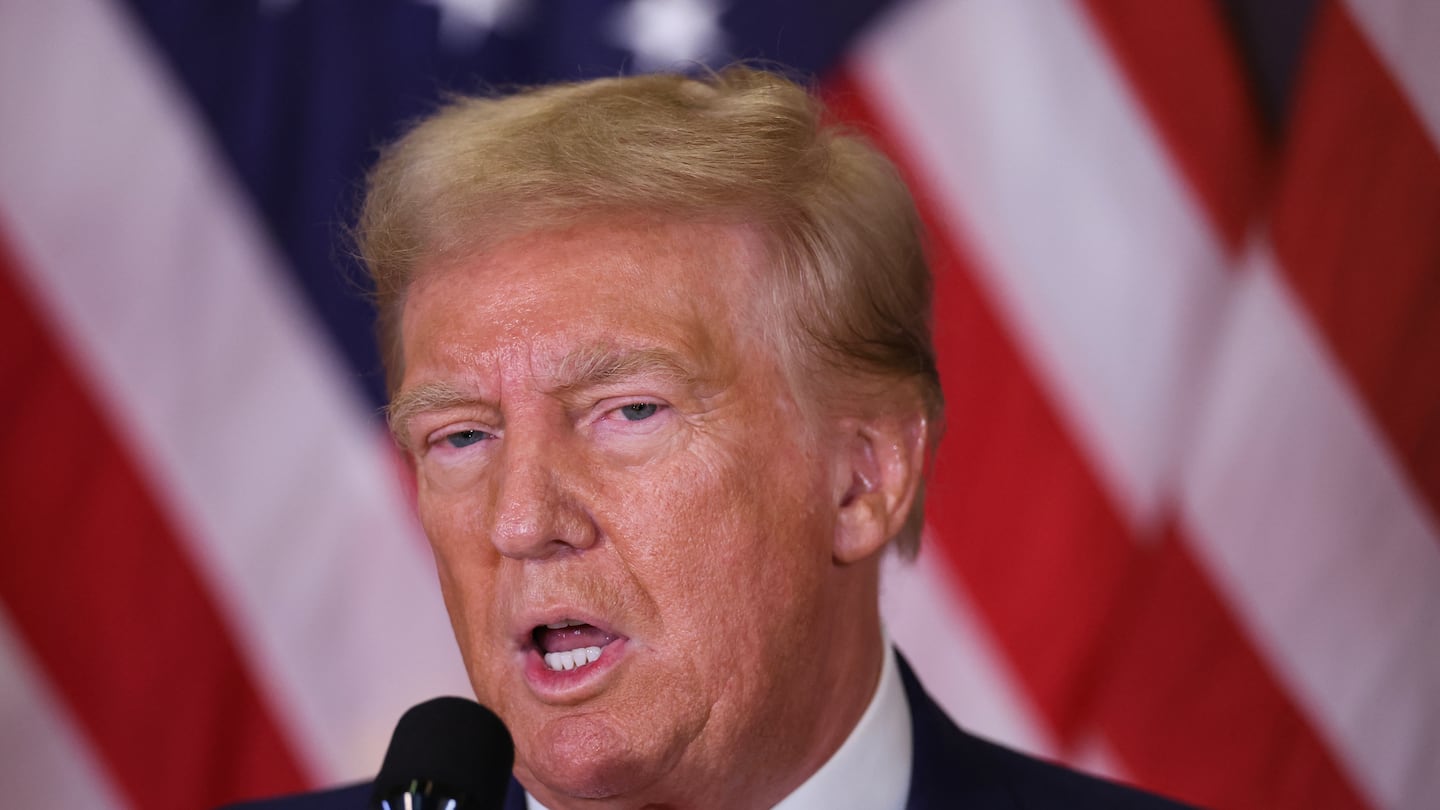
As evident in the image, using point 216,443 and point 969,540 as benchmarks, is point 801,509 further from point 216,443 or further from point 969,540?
point 216,443

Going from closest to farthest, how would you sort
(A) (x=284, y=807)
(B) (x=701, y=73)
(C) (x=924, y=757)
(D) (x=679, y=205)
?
(D) (x=679, y=205), (C) (x=924, y=757), (A) (x=284, y=807), (B) (x=701, y=73)

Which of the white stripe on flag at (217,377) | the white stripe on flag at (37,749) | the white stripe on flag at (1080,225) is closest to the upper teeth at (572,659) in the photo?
the white stripe on flag at (217,377)

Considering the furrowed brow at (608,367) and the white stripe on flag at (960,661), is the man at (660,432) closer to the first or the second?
the furrowed brow at (608,367)

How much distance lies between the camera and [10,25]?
2541 mm

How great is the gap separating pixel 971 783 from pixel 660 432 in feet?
1.95

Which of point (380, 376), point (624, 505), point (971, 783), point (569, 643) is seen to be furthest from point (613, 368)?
point (380, 376)

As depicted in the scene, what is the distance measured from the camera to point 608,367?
1391 mm

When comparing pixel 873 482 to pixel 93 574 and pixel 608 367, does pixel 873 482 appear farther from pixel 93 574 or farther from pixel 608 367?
pixel 93 574

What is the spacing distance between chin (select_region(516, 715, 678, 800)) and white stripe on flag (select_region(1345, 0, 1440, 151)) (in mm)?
1768

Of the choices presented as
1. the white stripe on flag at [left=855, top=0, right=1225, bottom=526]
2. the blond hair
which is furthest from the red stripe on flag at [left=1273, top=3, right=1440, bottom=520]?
the blond hair

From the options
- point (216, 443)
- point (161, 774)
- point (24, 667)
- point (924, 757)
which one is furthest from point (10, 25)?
point (924, 757)

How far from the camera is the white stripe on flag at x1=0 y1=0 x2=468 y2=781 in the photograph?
2541 mm

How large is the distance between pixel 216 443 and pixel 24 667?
50 centimetres

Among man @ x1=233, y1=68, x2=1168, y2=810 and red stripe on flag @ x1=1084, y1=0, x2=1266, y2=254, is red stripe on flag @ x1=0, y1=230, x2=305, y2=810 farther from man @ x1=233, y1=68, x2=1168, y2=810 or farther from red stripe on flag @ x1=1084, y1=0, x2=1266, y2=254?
red stripe on flag @ x1=1084, y1=0, x2=1266, y2=254
